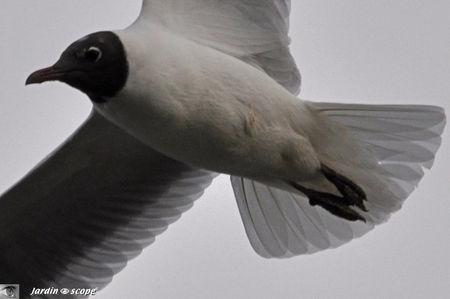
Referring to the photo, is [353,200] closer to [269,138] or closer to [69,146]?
[269,138]

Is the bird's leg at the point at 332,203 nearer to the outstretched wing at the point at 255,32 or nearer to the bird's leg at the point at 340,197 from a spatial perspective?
the bird's leg at the point at 340,197

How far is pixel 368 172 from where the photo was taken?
712cm

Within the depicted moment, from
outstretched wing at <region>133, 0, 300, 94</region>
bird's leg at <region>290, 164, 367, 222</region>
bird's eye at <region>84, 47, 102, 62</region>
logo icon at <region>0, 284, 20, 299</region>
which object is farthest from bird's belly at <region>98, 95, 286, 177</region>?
logo icon at <region>0, 284, 20, 299</region>

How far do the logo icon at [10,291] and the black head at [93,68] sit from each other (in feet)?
6.43

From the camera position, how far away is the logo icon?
7.98 meters

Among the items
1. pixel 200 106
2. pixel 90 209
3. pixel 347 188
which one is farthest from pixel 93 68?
pixel 90 209

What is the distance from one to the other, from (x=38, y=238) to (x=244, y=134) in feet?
6.05

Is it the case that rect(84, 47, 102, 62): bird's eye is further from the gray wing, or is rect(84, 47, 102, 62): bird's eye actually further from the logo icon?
the logo icon

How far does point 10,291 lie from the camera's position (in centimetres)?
803

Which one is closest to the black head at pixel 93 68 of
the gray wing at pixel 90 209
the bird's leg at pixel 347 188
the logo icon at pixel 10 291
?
the gray wing at pixel 90 209

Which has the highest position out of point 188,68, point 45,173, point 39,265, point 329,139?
point 188,68

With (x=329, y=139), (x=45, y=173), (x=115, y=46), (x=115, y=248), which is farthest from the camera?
(x=115, y=248)

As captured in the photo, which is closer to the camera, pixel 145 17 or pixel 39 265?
pixel 145 17

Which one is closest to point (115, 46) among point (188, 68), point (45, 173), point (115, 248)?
point (188, 68)
